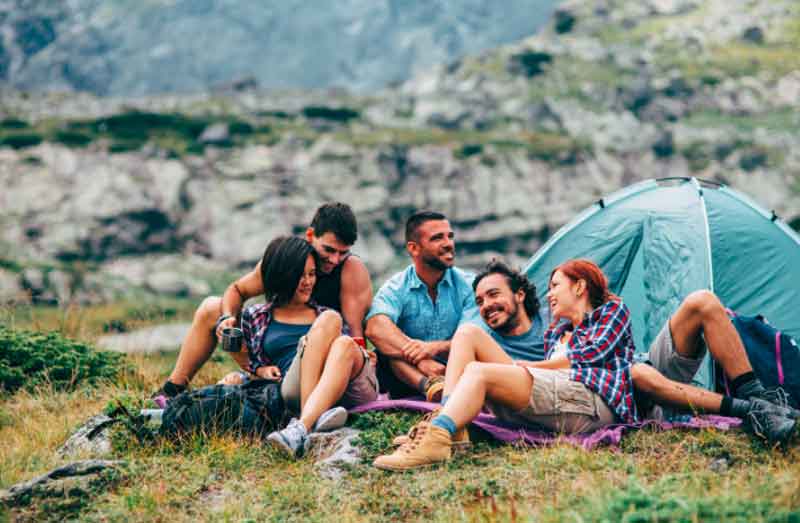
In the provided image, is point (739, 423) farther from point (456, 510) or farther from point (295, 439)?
point (295, 439)

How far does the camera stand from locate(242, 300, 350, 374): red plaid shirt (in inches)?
234

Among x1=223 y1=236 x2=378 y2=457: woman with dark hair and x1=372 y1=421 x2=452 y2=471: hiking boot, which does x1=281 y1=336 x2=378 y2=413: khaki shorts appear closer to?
x1=223 y1=236 x2=378 y2=457: woman with dark hair

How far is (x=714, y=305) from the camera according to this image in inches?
207

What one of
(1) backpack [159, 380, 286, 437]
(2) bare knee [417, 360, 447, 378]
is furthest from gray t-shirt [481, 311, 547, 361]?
(1) backpack [159, 380, 286, 437]

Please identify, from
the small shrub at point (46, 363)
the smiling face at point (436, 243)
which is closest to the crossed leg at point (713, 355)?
the smiling face at point (436, 243)

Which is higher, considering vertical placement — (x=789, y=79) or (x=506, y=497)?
(x=789, y=79)

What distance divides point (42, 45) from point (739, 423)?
612 feet

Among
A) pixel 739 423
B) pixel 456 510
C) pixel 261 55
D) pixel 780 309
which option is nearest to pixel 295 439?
pixel 456 510

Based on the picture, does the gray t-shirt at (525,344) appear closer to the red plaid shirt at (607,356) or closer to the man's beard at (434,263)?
the man's beard at (434,263)

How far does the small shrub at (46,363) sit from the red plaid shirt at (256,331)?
7.40ft

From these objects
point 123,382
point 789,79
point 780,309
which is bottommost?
→ point 123,382

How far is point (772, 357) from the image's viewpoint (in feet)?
18.4

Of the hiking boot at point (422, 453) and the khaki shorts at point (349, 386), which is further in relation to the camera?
the khaki shorts at point (349, 386)

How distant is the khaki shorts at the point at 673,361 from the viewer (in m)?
5.52
